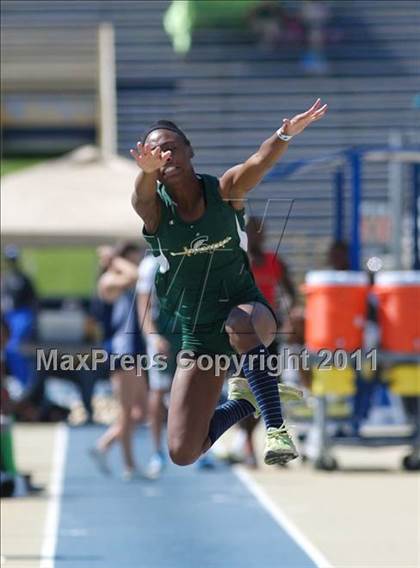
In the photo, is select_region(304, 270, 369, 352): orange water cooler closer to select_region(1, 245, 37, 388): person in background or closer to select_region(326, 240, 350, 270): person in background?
select_region(326, 240, 350, 270): person in background

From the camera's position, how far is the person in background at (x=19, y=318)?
1831 cm

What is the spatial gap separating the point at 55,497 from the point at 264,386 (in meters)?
4.83

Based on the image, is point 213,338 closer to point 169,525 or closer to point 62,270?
point 169,525

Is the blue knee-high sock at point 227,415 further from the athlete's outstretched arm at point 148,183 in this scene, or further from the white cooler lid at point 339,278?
the white cooler lid at point 339,278

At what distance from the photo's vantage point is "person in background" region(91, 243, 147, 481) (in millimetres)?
12273

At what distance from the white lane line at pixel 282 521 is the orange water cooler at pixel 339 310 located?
4.19 feet

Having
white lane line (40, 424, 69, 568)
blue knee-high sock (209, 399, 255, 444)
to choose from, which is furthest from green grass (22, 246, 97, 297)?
blue knee-high sock (209, 399, 255, 444)

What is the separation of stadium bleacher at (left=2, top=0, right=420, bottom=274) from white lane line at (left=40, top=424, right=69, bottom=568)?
7615mm

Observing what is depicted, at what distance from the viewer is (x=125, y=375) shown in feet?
40.1

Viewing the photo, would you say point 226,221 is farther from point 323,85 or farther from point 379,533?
point 323,85

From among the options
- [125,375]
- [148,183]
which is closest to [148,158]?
[148,183]

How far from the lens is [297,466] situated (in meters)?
13.4

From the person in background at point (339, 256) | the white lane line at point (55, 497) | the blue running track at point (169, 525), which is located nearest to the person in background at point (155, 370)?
the blue running track at point (169, 525)

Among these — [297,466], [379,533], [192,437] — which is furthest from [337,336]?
[192,437]
